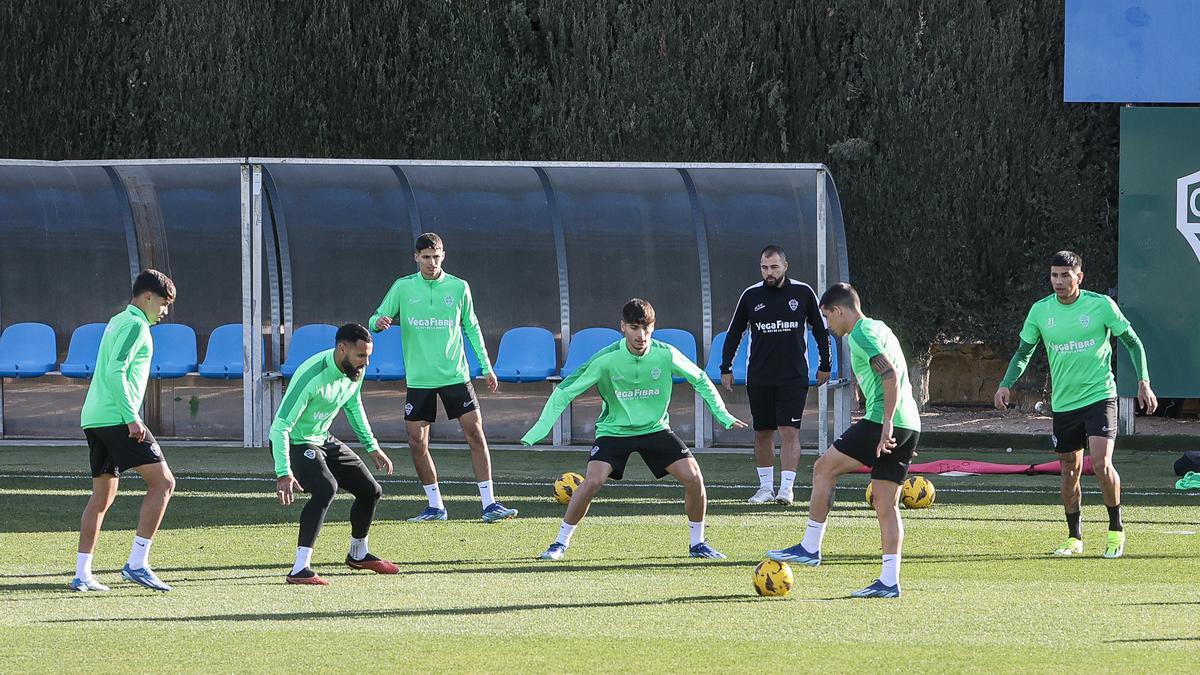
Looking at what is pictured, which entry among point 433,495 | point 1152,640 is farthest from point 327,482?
point 1152,640

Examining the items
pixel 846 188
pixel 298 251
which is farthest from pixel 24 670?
pixel 846 188

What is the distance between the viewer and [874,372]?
26.3 feet

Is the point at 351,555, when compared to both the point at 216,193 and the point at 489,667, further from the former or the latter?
the point at 216,193

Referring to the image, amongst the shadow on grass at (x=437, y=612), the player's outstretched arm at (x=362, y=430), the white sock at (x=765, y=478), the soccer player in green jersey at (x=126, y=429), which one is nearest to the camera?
the shadow on grass at (x=437, y=612)

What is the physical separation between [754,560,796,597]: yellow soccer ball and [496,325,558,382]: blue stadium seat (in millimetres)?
7645

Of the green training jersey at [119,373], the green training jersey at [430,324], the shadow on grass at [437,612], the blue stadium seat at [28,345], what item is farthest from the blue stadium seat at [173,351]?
the shadow on grass at [437,612]

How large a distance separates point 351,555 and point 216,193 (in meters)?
8.46

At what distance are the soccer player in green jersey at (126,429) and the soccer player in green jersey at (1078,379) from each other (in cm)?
514

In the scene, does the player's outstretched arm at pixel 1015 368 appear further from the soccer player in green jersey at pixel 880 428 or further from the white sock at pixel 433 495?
the white sock at pixel 433 495

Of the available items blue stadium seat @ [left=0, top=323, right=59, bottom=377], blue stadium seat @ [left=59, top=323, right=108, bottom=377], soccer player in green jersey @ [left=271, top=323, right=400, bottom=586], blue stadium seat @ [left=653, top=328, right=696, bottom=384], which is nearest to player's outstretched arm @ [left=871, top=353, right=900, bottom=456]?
soccer player in green jersey @ [left=271, top=323, right=400, bottom=586]

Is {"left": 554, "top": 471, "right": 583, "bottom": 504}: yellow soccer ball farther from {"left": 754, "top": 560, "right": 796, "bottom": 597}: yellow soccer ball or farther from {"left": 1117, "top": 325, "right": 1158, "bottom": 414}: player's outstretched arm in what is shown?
{"left": 1117, "top": 325, "right": 1158, "bottom": 414}: player's outstretched arm

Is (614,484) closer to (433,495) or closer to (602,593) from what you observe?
(433,495)

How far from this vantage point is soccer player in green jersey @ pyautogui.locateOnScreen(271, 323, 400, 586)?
8148 millimetres

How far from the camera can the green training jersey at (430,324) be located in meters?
10.8
